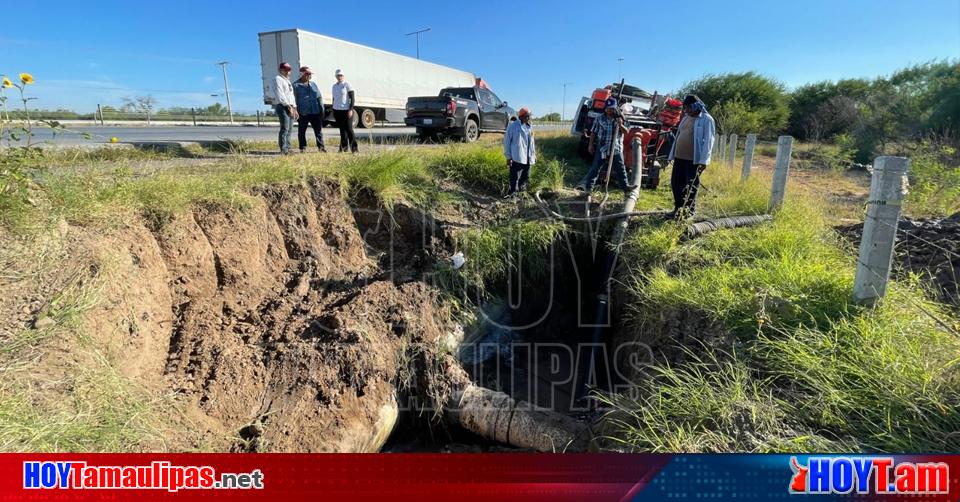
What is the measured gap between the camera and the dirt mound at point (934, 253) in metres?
3.76

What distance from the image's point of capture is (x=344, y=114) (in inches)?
330

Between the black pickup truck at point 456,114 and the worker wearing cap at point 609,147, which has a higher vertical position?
the black pickup truck at point 456,114

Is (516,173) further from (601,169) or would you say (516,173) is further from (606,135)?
(606,135)

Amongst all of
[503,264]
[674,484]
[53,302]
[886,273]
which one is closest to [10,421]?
[53,302]

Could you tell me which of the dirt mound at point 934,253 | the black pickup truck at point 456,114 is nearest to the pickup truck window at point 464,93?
the black pickup truck at point 456,114

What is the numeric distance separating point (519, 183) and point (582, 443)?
4.56m

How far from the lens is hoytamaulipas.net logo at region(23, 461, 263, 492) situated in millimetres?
2053

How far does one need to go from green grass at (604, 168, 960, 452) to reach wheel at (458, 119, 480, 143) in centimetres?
982

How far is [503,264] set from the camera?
5859mm

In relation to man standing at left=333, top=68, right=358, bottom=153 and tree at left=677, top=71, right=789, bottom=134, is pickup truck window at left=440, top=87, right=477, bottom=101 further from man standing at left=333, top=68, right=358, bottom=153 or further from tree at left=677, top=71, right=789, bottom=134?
tree at left=677, top=71, right=789, bottom=134

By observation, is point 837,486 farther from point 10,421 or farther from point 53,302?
point 53,302

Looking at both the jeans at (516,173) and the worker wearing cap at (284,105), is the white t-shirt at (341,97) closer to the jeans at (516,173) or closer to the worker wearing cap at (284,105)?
the worker wearing cap at (284,105)

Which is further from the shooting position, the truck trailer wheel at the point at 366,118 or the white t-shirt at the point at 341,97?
the truck trailer wheel at the point at 366,118

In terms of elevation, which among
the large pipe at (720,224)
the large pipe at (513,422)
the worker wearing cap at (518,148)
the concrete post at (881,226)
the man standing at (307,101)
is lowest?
the large pipe at (513,422)
